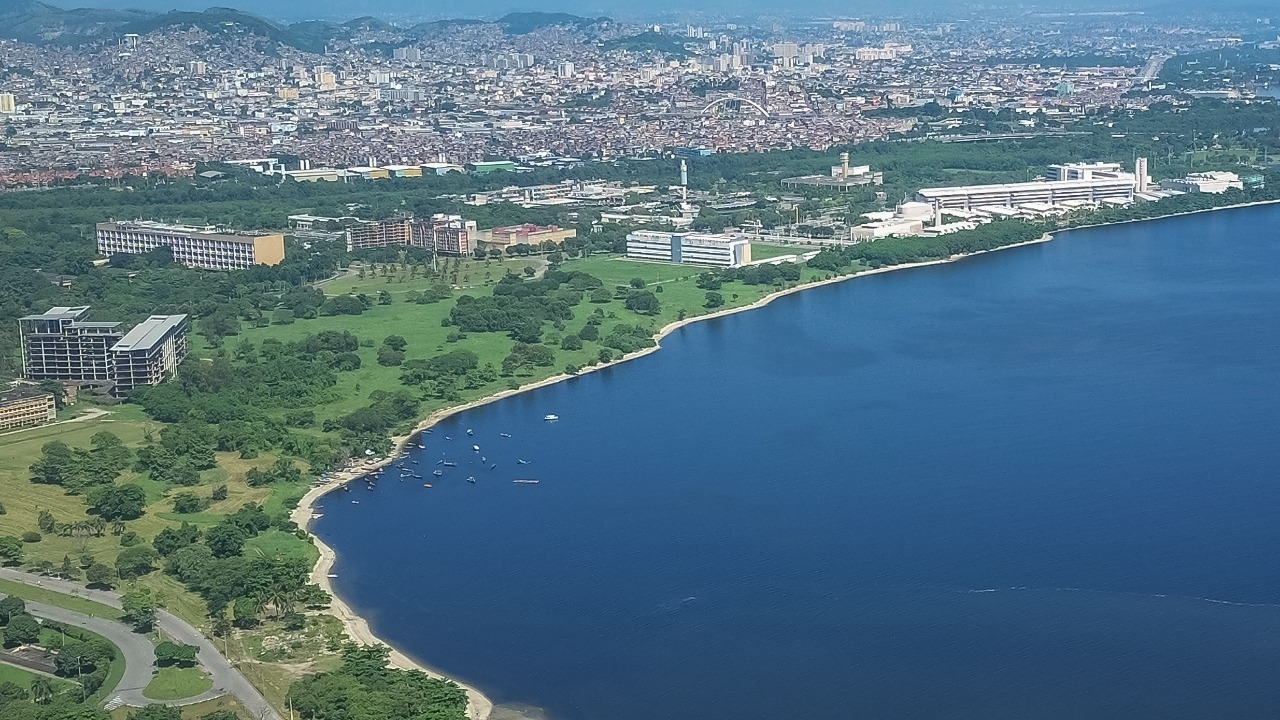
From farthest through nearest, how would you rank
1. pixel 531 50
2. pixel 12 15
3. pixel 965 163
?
pixel 12 15
pixel 531 50
pixel 965 163

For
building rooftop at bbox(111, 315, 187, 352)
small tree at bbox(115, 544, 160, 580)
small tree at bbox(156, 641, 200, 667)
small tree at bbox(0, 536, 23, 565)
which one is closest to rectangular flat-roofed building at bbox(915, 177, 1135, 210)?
building rooftop at bbox(111, 315, 187, 352)

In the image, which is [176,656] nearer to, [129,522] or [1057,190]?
[129,522]

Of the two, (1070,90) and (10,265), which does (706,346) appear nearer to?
(10,265)

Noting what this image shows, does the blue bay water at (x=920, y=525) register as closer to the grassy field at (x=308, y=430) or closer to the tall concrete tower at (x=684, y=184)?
the grassy field at (x=308, y=430)

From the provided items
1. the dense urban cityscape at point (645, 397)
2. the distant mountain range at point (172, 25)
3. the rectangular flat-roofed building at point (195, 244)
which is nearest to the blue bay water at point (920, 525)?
the dense urban cityscape at point (645, 397)

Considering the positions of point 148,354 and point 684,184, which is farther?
point 684,184

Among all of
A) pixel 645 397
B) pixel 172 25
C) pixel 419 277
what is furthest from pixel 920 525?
pixel 172 25

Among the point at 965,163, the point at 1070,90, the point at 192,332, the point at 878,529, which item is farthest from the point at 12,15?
the point at 878,529
